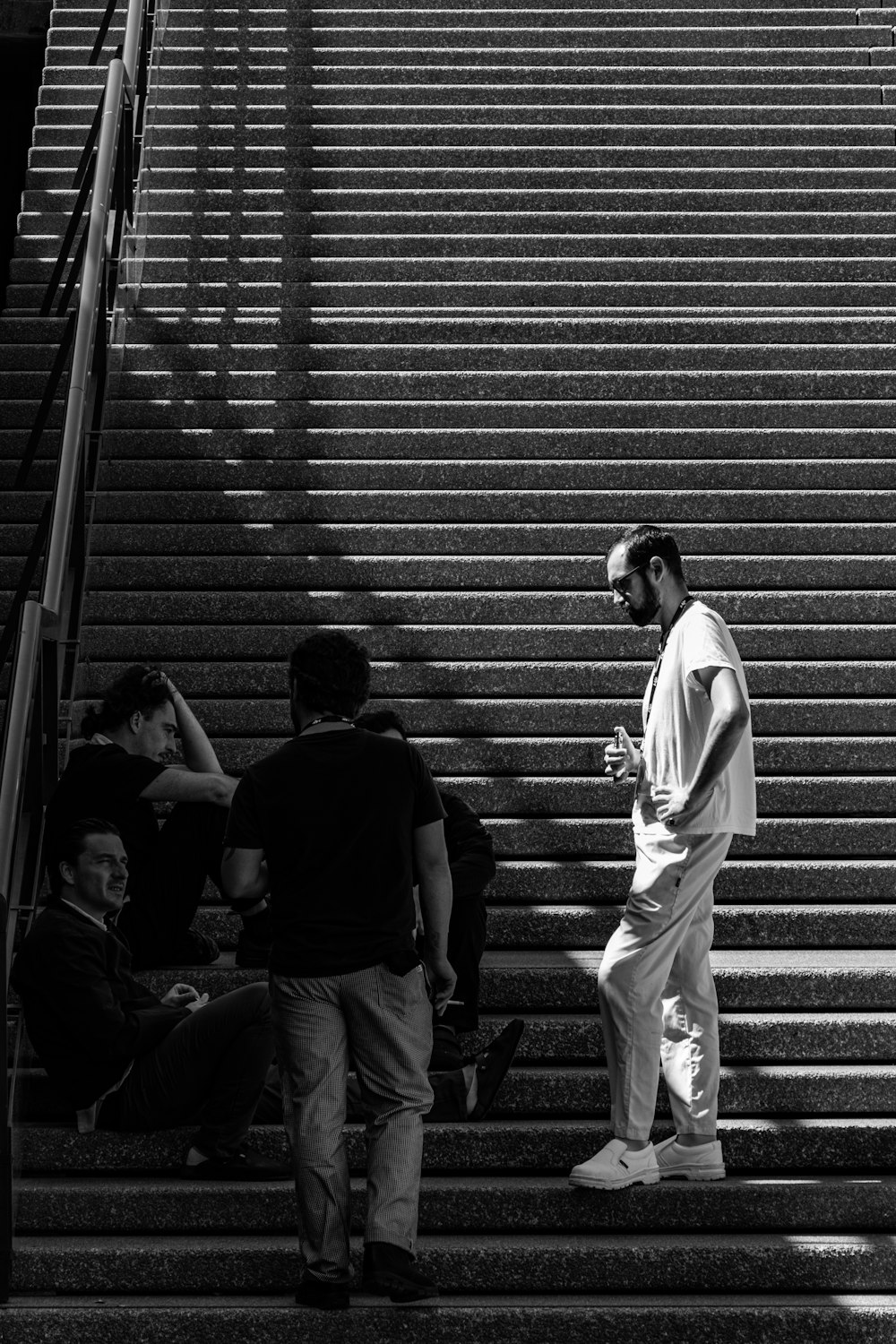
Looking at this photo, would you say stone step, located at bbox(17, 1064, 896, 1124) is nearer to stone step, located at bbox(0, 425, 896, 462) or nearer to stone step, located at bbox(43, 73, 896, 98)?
stone step, located at bbox(0, 425, 896, 462)

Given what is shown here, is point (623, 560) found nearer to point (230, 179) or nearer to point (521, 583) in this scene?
point (521, 583)

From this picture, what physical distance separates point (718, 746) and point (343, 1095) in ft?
3.84

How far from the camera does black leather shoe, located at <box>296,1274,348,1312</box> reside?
354cm

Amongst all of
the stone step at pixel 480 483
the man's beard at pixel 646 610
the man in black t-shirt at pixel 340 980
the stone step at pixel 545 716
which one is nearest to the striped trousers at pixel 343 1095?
the man in black t-shirt at pixel 340 980

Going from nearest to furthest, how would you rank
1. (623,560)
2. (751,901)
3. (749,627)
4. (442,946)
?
(442,946) < (623,560) < (751,901) < (749,627)

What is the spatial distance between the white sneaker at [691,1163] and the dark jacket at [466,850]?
0.85m

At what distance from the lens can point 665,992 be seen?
13.4ft

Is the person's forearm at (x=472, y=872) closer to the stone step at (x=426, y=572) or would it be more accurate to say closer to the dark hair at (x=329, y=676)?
the dark hair at (x=329, y=676)

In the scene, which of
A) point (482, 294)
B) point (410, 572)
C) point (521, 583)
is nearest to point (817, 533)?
point (521, 583)

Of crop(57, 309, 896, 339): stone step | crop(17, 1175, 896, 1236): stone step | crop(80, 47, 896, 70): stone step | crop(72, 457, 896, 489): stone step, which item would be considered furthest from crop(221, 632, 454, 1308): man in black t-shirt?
crop(80, 47, 896, 70): stone step

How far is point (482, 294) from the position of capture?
278 inches

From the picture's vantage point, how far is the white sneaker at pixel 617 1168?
3.86m

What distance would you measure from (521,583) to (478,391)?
43.7 inches

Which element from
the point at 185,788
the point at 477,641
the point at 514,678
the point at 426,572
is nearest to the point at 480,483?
the point at 426,572
